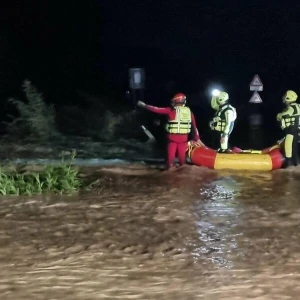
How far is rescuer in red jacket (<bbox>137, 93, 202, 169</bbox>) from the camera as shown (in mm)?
11703

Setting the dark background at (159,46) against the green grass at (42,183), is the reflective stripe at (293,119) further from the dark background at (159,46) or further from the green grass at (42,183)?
the dark background at (159,46)

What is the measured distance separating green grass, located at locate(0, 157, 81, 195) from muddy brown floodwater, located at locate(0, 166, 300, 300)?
0.25 metres

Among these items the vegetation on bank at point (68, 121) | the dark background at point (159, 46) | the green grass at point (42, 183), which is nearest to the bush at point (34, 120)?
the vegetation on bank at point (68, 121)

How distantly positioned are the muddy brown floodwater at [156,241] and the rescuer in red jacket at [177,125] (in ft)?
2.87

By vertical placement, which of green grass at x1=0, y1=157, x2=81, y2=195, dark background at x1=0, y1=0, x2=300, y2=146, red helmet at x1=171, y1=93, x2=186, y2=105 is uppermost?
dark background at x1=0, y1=0, x2=300, y2=146

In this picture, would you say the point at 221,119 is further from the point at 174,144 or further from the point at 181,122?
the point at 174,144

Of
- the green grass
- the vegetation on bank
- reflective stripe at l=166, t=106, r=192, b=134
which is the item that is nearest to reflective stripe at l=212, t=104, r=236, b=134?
reflective stripe at l=166, t=106, r=192, b=134

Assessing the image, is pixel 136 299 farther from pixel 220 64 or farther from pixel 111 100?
pixel 220 64

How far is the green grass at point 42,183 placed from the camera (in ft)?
32.9

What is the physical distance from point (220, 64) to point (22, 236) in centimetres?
1617

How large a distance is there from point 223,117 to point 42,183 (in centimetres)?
344

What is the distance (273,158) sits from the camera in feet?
38.9

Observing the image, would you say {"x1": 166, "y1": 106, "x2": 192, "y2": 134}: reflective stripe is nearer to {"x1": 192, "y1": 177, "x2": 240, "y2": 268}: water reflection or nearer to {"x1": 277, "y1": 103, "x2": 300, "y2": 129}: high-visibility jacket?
{"x1": 192, "y1": 177, "x2": 240, "y2": 268}: water reflection

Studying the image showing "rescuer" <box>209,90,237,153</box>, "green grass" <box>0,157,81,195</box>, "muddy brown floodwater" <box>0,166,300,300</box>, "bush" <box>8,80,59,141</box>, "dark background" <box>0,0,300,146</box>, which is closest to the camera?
"muddy brown floodwater" <box>0,166,300,300</box>
